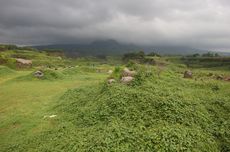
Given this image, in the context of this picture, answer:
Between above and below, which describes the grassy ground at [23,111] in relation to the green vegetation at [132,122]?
below

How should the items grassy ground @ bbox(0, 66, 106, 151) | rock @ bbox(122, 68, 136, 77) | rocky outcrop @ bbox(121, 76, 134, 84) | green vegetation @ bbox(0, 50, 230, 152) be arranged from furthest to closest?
rock @ bbox(122, 68, 136, 77) → rocky outcrop @ bbox(121, 76, 134, 84) → grassy ground @ bbox(0, 66, 106, 151) → green vegetation @ bbox(0, 50, 230, 152)

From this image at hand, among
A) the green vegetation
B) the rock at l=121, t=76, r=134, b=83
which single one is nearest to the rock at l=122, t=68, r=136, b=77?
the rock at l=121, t=76, r=134, b=83

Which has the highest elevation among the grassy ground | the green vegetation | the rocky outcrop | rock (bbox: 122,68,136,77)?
rock (bbox: 122,68,136,77)

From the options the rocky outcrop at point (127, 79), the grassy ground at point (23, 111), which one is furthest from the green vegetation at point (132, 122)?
the rocky outcrop at point (127, 79)

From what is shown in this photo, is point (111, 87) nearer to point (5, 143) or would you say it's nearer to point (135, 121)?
point (135, 121)

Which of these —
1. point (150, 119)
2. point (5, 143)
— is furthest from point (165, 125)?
point (5, 143)

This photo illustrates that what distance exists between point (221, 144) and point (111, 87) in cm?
851

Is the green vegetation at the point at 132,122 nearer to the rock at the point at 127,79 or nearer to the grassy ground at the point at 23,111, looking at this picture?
the grassy ground at the point at 23,111

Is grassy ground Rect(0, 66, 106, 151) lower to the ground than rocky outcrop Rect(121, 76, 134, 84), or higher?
lower

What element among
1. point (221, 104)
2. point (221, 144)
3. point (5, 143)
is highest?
point (221, 104)

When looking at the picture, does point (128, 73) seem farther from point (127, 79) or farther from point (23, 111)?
point (23, 111)

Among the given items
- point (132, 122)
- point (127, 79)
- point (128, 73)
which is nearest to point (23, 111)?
point (127, 79)

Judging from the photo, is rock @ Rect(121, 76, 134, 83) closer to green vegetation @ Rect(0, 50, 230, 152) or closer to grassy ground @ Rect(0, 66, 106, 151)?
green vegetation @ Rect(0, 50, 230, 152)

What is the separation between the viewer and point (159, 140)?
1057 cm
